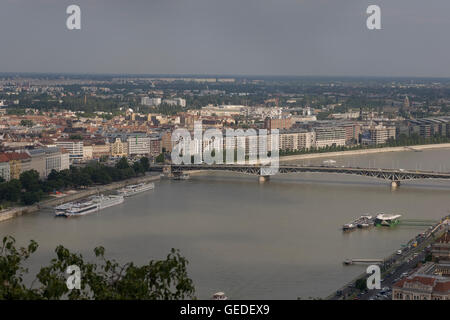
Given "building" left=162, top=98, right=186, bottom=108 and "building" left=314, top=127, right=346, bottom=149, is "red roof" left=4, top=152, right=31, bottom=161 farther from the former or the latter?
"building" left=162, top=98, right=186, bottom=108

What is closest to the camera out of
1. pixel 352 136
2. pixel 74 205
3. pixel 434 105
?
pixel 74 205

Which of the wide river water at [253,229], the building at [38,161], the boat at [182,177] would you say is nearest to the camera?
the wide river water at [253,229]

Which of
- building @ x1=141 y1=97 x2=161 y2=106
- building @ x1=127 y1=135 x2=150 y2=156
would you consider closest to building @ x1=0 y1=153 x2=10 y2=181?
building @ x1=127 y1=135 x2=150 y2=156

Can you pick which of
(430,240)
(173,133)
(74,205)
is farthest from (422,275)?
(173,133)

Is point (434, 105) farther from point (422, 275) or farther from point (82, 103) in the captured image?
point (422, 275)

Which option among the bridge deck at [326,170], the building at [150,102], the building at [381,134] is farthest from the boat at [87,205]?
the building at [150,102]

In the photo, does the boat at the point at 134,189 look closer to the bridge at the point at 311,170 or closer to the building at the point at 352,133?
the bridge at the point at 311,170
